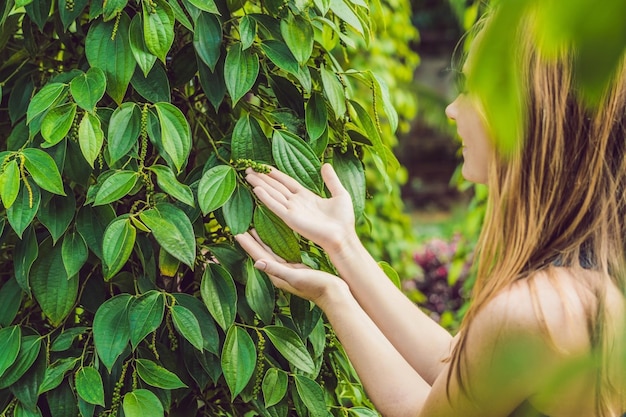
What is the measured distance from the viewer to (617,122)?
0.96 meters

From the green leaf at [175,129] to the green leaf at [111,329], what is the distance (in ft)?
0.66

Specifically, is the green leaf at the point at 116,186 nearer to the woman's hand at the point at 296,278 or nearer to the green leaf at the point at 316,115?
the woman's hand at the point at 296,278

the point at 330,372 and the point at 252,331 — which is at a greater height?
the point at 252,331

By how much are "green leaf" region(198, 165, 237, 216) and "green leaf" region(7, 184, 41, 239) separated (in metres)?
0.21

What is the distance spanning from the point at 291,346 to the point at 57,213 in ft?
1.19

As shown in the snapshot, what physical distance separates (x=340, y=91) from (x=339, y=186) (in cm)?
15

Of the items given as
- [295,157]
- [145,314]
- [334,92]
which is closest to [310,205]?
[295,157]

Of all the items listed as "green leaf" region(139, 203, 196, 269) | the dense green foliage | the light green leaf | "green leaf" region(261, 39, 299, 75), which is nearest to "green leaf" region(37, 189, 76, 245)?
the dense green foliage

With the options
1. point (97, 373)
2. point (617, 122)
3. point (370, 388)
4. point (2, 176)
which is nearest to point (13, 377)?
point (97, 373)

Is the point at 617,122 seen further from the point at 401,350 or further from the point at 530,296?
the point at 401,350

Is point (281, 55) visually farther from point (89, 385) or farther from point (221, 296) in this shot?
point (89, 385)

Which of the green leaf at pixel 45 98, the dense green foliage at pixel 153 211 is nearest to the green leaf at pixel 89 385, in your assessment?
the dense green foliage at pixel 153 211

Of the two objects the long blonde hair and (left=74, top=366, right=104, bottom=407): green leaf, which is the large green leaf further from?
the long blonde hair

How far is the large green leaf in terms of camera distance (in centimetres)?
113
